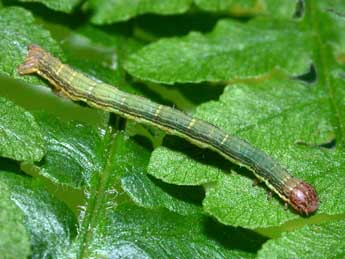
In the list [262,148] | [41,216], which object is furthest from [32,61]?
[262,148]

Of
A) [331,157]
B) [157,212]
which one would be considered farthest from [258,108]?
[157,212]

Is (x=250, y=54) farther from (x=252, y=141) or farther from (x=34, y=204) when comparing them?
(x=34, y=204)

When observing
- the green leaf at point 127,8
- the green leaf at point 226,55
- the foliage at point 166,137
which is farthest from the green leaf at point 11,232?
the green leaf at point 127,8

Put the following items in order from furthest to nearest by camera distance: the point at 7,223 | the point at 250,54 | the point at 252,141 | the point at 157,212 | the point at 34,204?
the point at 250,54 → the point at 252,141 → the point at 157,212 → the point at 34,204 → the point at 7,223

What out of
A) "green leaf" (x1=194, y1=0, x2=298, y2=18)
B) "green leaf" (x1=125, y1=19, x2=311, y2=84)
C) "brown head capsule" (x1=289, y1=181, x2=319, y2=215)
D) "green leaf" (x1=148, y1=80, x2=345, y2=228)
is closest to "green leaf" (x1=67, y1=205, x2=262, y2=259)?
"green leaf" (x1=148, y1=80, x2=345, y2=228)

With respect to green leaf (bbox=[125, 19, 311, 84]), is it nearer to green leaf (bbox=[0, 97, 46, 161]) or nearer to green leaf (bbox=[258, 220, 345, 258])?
green leaf (bbox=[0, 97, 46, 161])
